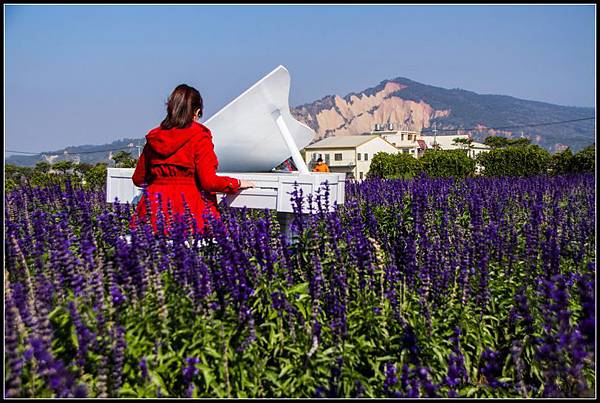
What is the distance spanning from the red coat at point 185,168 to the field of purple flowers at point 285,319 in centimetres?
80

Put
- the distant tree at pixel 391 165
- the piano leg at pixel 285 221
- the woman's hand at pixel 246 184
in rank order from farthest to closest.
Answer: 1. the distant tree at pixel 391 165
2. the piano leg at pixel 285 221
3. the woman's hand at pixel 246 184

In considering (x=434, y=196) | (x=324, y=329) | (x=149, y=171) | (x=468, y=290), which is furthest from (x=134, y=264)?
(x=434, y=196)

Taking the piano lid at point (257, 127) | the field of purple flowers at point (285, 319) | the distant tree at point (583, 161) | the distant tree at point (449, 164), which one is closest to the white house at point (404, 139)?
the distant tree at point (449, 164)

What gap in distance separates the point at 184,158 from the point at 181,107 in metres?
0.42

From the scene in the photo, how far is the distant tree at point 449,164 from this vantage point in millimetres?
21938

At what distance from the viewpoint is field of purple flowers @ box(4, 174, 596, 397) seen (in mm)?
2203

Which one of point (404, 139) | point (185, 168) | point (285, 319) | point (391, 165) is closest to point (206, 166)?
point (185, 168)

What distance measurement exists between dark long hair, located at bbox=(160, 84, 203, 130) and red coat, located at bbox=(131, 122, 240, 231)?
0.06 m

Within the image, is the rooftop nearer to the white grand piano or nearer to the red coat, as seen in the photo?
the white grand piano

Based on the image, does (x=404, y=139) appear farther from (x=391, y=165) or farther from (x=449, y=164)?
(x=449, y=164)

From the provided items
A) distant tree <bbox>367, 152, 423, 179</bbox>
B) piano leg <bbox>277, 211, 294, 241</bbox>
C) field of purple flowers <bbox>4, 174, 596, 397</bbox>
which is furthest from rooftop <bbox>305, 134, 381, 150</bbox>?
field of purple flowers <bbox>4, 174, 596, 397</bbox>

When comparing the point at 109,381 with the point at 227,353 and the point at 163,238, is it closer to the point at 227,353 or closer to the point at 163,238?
the point at 227,353

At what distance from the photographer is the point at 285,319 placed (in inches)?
108

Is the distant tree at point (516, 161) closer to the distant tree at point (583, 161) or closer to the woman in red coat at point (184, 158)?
the distant tree at point (583, 161)
